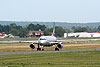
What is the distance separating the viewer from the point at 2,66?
4169 centimetres

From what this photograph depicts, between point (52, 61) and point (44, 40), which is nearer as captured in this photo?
point (52, 61)

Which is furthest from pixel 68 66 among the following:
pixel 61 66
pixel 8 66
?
pixel 8 66

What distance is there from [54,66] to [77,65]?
9.16 ft

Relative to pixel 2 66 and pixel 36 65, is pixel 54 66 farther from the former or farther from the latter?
pixel 2 66

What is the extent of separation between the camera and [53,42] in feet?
262

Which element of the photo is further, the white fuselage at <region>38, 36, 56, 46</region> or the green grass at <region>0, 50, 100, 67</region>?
the white fuselage at <region>38, 36, 56, 46</region>

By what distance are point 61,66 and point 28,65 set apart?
3.91 metres

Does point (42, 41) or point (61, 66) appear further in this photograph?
point (42, 41)

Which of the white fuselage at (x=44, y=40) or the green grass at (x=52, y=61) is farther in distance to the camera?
the white fuselage at (x=44, y=40)

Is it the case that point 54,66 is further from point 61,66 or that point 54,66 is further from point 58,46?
point 58,46

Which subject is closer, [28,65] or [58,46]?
[28,65]

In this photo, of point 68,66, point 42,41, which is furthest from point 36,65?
point 42,41

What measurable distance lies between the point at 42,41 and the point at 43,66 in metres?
35.3

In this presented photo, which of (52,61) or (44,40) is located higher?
(52,61)
